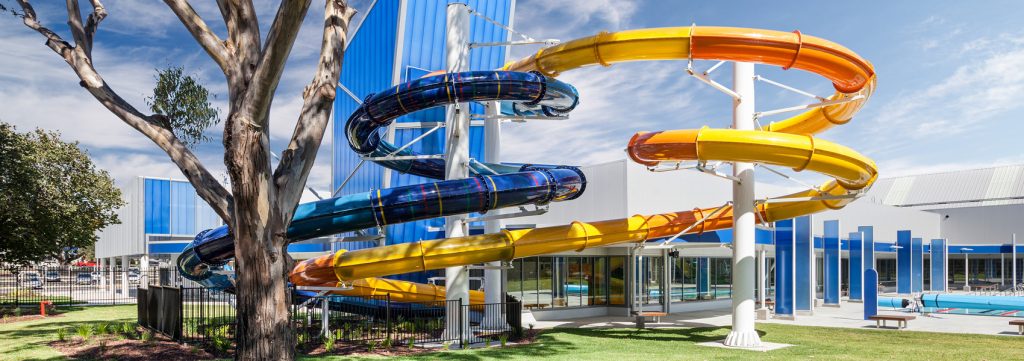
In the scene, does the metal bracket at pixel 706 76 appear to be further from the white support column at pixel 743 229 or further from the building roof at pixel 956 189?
the building roof at pixel 956 189

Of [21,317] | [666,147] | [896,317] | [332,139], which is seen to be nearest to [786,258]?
[896,317]

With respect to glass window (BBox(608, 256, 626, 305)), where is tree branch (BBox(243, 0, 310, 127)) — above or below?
above

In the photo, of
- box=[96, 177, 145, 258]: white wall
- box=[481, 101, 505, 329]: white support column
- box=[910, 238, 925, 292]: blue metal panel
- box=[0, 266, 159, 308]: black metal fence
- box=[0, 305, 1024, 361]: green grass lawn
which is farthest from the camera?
box=[96, 177, 145, 258]: white wall

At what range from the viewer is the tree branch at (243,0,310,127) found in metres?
8.99

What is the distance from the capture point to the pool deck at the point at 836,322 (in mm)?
20906

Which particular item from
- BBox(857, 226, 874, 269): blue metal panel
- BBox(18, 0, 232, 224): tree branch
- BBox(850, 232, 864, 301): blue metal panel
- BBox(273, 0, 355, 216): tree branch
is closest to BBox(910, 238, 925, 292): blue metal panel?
BBox(857, 226, 874, 269): blue metal panel

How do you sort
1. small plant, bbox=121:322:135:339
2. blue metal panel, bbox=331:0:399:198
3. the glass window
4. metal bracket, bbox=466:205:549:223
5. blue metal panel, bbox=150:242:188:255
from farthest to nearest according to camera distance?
blue metal panel, bbox=150:242:188:255 < the glass window < blue metal panel, bbox=331:0:399:198 < metal bracket, bbox=466:205:549:223 < small plant, bbox=121:322:135:339

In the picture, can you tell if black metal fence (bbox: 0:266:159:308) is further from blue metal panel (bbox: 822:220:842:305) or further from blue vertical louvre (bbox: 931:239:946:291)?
blue vertical louvre (bbox: 931:239:946:291)

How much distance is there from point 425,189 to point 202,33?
6.05 m

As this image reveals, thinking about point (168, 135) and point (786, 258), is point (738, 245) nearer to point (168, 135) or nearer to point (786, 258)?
point (786, 258)

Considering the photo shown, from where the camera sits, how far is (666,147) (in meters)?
14.8

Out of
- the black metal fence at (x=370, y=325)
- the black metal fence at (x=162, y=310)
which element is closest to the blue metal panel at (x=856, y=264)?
the black metal fence at (x=370, y=325)

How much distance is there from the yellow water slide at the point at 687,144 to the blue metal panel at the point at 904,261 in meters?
21.8

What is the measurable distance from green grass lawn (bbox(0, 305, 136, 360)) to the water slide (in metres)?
3.26
